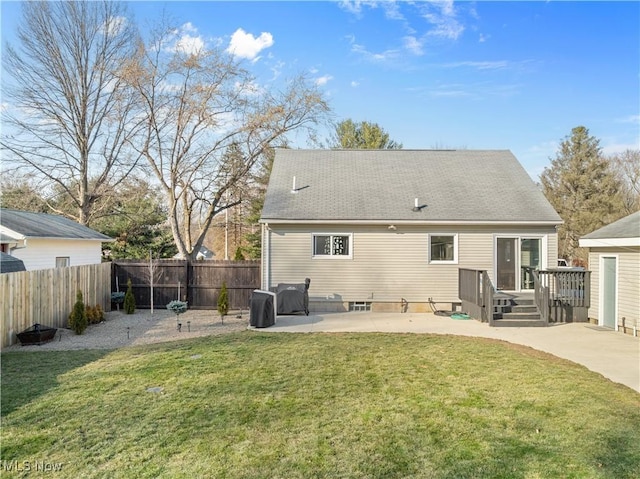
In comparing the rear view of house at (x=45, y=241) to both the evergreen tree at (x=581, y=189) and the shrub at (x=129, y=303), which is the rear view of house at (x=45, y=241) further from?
the evergreen tree at (x=581, y=189)

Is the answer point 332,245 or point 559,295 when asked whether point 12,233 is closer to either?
point 332,245

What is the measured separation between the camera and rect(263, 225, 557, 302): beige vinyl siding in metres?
11.4

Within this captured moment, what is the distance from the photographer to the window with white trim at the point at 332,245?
11539 mm

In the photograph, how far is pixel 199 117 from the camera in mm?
17438

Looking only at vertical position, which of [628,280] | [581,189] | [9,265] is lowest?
[628,280]

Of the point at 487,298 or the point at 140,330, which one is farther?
the point at 487,298

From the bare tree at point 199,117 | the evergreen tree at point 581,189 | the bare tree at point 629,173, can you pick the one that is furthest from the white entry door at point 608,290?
the bare tree at point 629,173

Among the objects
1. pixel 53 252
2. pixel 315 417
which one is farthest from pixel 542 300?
pixel 53 252

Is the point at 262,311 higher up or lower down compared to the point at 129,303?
higher up

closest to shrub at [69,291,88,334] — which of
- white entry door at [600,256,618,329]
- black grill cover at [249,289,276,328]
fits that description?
black grill cover at [249,289,276,328]

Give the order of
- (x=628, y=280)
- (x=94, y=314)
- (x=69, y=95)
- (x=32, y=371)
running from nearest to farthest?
(x=32, y=371), (x=628, y=280), (x=94, y=314), (x=69, y=95)

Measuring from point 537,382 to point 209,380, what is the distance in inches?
173

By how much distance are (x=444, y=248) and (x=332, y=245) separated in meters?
3.38

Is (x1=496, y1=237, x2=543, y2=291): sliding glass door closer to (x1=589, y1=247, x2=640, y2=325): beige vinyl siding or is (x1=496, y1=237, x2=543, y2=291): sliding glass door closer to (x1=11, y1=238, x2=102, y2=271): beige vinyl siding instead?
(x1=589, y1=247, x2=640, y2=325): beige vinyl siding
